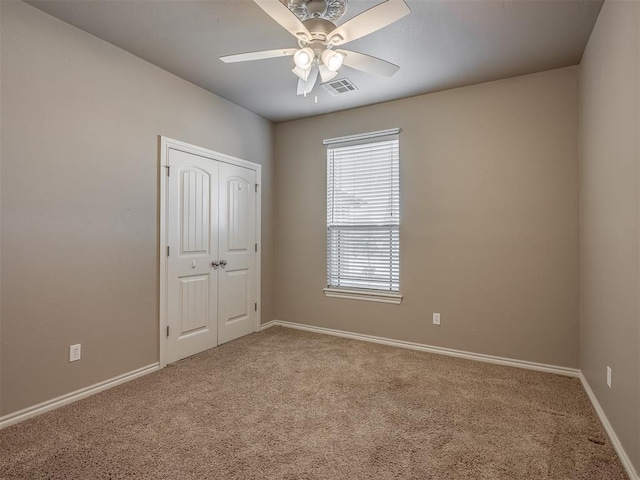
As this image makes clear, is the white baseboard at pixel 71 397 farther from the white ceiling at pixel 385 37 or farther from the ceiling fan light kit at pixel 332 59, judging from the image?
the ceiling fan light kit at pixel 332 59

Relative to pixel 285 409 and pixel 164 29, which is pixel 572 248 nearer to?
pixel 285 409

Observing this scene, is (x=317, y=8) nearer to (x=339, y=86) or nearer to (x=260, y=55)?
(x=260, y=55)

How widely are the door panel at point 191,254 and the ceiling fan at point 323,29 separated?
5.10 feet

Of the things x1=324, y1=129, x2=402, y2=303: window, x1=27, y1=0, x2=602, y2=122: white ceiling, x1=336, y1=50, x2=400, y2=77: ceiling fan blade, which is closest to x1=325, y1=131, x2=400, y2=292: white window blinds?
x1=324, y1=129, x2=402, y2=303: window

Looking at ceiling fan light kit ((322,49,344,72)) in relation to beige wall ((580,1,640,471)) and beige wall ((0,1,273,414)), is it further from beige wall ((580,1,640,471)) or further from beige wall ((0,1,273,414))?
beige wall ((0,1,273,414))

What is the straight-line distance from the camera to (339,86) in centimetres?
350

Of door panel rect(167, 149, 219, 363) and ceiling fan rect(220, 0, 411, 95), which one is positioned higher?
ceiling fan rect(220, 0, 411, 95)

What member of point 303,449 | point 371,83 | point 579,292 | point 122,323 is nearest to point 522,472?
point 303,449

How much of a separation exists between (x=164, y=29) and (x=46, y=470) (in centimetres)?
287

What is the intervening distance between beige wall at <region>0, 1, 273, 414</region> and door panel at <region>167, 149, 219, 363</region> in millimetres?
183

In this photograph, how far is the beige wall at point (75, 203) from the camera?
7.45 feet

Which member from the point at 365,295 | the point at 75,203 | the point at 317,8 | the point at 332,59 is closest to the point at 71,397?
the point at 75,203

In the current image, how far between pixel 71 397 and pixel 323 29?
3038mm

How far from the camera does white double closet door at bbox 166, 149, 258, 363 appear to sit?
3.35 metres
